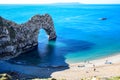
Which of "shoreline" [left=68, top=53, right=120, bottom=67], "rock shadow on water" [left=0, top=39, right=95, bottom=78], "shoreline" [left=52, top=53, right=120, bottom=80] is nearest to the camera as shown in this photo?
"shoreline" [left=52, top=53, right=120, bottom=80]

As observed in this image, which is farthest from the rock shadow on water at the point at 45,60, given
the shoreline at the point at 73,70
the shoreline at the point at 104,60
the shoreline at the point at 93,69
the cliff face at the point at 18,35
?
the shoreline at the point at 104,60

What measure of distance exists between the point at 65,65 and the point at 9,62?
47.5 feet

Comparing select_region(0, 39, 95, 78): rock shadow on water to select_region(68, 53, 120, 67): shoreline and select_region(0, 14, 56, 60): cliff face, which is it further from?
select_region(68, 53, 120, 67): shoreline

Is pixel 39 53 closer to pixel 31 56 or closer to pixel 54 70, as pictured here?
pixel 31 56

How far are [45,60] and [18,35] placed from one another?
→ 1197 cm

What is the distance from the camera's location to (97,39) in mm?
93875

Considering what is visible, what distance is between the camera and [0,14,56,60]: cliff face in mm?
65062

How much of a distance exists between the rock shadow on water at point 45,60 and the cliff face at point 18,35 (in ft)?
7.64

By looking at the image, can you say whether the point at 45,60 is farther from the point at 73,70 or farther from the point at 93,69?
the point at 93,69

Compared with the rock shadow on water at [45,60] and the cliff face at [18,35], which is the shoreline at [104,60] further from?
the cliff face at [18,35]

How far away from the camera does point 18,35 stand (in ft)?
236

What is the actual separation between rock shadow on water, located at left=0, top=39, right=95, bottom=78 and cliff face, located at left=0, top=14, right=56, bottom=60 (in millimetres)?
2329

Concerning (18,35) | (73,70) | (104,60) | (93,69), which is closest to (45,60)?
(73,70)

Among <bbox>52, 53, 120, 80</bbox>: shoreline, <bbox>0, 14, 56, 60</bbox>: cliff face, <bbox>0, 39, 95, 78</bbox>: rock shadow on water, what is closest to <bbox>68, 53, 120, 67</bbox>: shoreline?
<bbox>52, 53, 120, 80</bbox>: shoreline
